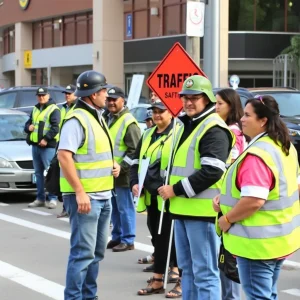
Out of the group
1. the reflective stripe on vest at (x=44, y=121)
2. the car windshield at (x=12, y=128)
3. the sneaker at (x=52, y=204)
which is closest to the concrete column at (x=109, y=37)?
the car windshield at (x=12, y=128)

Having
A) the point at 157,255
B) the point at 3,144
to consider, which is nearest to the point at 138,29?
the point at 3,144

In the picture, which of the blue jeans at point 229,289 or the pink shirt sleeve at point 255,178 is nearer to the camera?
the pink shirt sleeve at point 255,178

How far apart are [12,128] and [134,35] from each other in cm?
2998

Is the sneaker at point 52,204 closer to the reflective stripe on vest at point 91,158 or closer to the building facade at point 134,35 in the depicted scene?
the reflective stripe on vest at point 91,158

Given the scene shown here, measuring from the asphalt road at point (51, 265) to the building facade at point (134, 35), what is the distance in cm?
2379

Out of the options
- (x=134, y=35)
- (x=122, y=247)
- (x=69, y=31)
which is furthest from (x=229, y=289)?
(x=69, y=31)

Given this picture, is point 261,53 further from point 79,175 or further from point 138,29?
point 79,175

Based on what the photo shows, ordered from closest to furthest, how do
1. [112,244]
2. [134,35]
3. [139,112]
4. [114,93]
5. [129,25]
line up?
[114,93] → [112,244] → [139,112] → [134,35] → [129,25]

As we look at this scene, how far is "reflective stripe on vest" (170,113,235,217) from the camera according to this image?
5422mm

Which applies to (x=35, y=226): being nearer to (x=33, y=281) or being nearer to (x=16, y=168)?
(x=16, y=168)

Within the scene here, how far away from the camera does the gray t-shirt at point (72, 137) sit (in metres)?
5.79

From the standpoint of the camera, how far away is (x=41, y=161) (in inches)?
480

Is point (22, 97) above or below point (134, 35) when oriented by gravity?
below

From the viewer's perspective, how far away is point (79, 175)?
5898 millimetres
